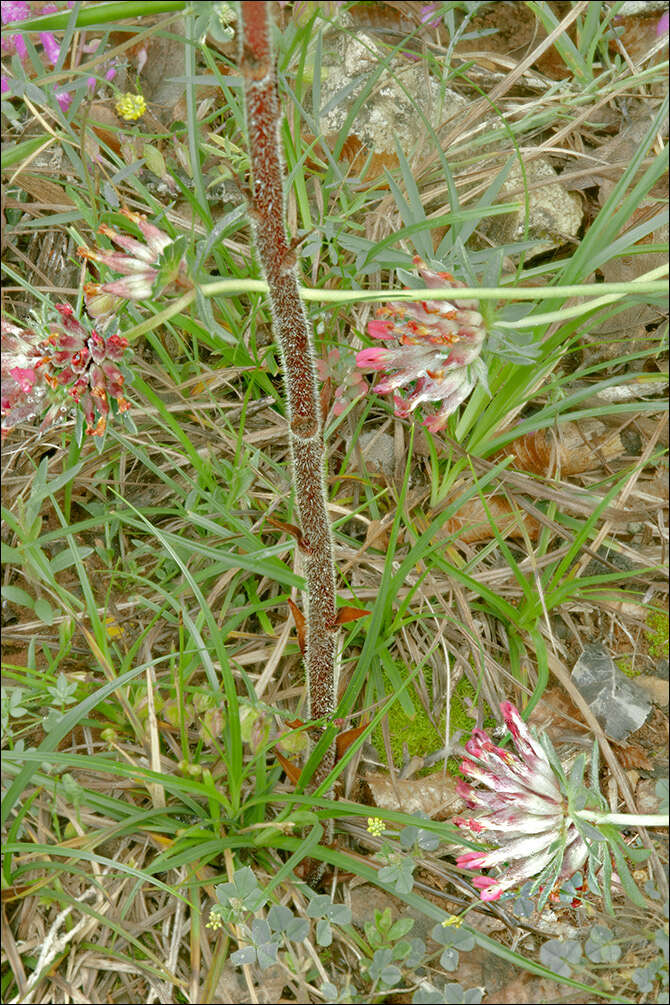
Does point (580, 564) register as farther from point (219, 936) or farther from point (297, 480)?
point (219, 936)

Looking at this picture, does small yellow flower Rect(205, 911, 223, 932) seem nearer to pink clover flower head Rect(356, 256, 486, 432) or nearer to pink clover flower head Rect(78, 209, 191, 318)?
pink clover flower head Rect(356, 256, 486, 432)

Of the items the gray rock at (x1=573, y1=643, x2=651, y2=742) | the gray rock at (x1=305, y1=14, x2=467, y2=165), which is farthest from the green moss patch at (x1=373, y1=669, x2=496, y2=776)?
the gray rock at (x1=305, y1=14, x2=467, y2=165)

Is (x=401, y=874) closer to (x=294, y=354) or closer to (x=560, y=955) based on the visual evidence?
(x=560, y=955)

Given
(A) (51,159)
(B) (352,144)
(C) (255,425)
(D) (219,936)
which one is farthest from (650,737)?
(A) (51,159)

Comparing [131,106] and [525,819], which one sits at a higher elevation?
[131,106]

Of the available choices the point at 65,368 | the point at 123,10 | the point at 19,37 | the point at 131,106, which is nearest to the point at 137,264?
the point at 65,368

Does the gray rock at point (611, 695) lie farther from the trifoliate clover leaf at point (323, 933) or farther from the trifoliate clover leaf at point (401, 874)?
the trifoliate clover leaf at point (323, 933)
